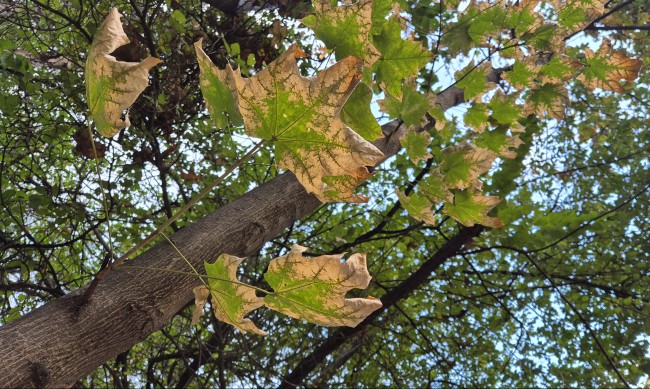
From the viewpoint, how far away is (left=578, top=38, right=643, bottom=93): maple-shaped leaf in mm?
1599

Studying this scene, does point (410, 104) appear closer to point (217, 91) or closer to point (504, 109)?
point (504, 109)

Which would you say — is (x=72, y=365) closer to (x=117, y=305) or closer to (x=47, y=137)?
(x=117, y=305)

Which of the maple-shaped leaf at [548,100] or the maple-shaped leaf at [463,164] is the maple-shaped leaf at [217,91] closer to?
the maple-shaped leaf at [463,164]

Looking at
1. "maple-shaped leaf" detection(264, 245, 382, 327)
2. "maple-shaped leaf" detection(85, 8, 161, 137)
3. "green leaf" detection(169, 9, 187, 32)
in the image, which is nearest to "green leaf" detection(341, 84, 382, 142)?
"maple-shaped leaf" detection(264, 245, 382, 327)

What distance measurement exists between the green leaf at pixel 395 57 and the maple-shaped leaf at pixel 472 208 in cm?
35

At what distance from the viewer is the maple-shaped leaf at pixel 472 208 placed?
1.34m

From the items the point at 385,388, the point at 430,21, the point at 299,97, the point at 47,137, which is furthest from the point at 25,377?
the point at 385,388

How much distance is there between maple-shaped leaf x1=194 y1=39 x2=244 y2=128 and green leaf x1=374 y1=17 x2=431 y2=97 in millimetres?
458

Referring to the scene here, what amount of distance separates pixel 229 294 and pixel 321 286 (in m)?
0.22

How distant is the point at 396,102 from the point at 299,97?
0.69m

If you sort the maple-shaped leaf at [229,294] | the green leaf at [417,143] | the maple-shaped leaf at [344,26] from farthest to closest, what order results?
the green leaf at [417,143], the maple-shaped leaf at [344,26], the maple-shaped leaf at [229,294]

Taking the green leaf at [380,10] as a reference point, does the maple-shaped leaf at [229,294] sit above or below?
below

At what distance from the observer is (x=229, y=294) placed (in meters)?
0.97

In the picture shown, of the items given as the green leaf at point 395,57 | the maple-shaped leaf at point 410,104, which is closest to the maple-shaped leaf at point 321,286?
the green leaf at point 395,57
